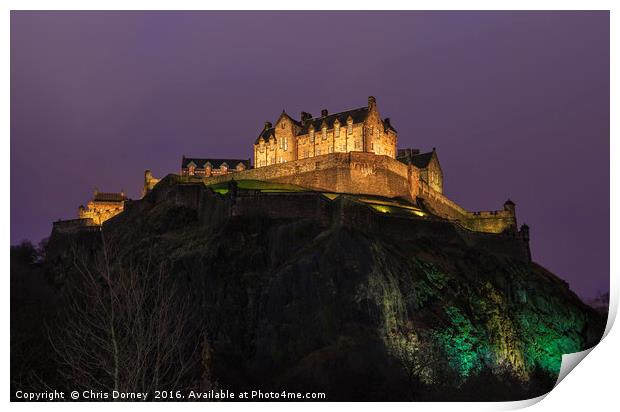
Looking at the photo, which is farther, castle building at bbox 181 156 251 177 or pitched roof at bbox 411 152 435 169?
castle building at bbox 181 156 251 177

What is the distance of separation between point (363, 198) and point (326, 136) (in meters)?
12.0

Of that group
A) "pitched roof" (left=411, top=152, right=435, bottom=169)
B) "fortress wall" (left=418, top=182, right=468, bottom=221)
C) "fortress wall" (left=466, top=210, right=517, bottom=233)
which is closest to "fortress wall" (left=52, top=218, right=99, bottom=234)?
"fortress wall" (left=418, top=182, right=468, bottom=221)

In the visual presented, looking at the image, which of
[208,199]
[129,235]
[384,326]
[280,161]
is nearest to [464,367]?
[384,326]

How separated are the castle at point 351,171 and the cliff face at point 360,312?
290 inches

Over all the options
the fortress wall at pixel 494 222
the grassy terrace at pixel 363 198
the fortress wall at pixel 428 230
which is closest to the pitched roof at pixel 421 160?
the fortress wall at pixel 494 222

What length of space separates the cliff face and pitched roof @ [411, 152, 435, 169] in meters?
20.3

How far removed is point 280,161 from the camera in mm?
69188

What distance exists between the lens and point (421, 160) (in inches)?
2827

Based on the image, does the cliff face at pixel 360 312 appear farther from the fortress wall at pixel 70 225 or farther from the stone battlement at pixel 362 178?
the fortress wall at pixel 70 225

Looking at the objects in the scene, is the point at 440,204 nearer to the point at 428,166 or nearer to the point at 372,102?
the point at 428,166

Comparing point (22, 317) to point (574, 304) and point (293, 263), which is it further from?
point (574, 304)

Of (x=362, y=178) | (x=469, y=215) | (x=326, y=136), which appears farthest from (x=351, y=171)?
(x=469, y=215)

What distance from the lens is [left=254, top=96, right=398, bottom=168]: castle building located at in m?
65.8

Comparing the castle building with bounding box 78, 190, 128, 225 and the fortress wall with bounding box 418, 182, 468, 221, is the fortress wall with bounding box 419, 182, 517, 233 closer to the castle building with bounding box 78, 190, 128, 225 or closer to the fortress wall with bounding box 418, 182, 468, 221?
the fortress wall with bounding box 418, 182, 468, 221
